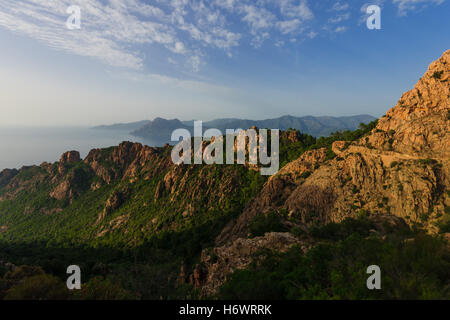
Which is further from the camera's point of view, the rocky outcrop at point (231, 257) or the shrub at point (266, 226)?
the shrub at point (266, 226)

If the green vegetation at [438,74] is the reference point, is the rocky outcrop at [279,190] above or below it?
below

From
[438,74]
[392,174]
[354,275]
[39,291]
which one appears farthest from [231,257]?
[438,74]

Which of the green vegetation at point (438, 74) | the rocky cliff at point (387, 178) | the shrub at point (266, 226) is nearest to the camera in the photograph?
the rocky cliff at point (387, 178)

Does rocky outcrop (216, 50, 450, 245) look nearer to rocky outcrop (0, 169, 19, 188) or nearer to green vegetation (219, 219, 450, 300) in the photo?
green vegetation (219, 219, 450, 300)

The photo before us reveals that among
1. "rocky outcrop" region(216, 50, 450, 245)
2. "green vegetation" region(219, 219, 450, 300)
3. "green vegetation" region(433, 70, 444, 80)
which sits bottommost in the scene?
"green vegetation" region(219, 219, 450, 300)

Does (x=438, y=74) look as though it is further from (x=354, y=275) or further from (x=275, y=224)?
(x=354, y=275)

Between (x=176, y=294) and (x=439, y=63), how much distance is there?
186ft

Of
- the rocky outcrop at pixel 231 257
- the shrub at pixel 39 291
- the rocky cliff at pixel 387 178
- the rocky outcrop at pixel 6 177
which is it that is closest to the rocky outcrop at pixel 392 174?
the rocky cliff at pixel 387 178

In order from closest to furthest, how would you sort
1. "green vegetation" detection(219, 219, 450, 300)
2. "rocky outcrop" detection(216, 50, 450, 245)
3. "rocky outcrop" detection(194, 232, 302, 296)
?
1. "green vegetation" detection(219, 219, 450, 300)
2. "rocky outcrop" detection(194, 232, 302, 296)
3. "rocky outcrop" detection(216, 50, 450, 245)

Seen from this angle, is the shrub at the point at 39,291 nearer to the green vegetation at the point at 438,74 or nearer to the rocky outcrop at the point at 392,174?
the rocky outcrop at the point at 392,174

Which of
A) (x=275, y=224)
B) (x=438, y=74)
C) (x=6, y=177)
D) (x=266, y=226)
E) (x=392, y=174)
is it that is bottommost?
(x=266, y=226)

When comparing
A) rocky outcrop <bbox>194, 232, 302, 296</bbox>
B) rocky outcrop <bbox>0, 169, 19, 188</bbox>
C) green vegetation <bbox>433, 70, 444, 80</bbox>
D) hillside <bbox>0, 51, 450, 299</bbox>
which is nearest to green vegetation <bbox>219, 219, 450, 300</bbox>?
hillside <bbox>0, 51, 450, 299</bbox>

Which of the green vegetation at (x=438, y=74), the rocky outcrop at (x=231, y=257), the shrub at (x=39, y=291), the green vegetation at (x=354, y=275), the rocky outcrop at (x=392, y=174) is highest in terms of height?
the green vegetation at (x=438, y=74)

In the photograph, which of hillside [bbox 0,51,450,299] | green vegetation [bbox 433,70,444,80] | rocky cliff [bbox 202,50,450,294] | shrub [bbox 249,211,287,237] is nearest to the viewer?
hillside [bbox 0,51,450,299]
